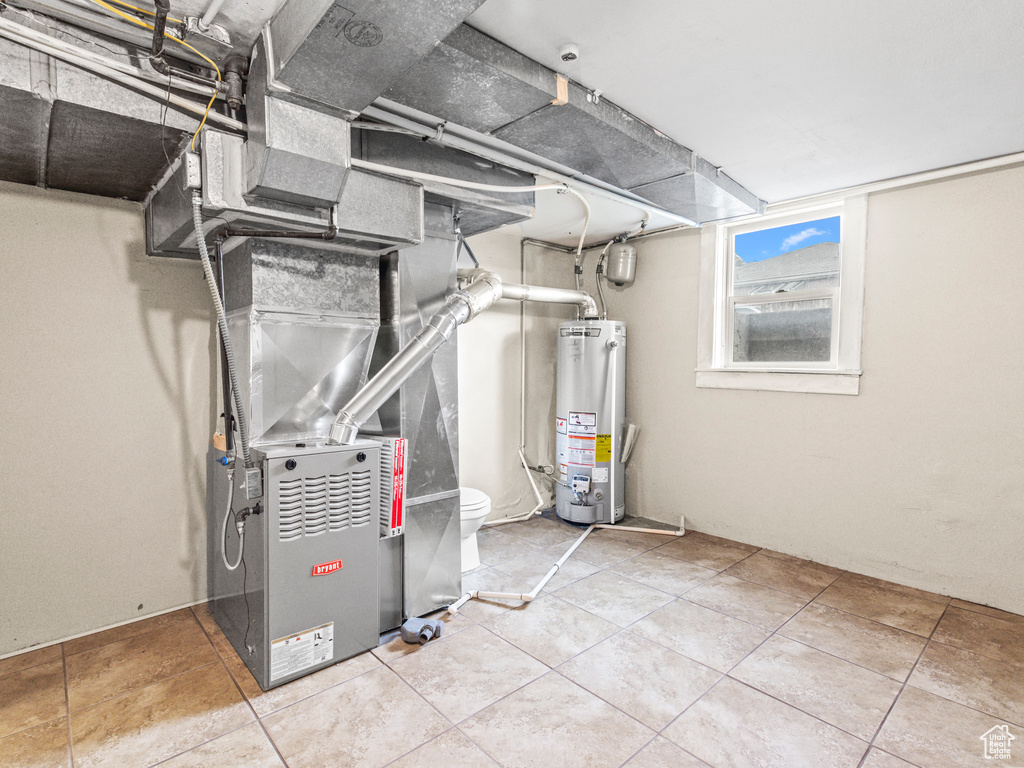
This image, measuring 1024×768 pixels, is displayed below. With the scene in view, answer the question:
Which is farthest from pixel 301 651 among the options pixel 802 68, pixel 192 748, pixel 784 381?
pixel 784 381

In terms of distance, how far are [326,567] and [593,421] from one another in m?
2.22

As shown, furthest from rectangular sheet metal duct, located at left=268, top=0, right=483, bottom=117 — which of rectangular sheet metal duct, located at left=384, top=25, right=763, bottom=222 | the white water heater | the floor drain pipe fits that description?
the white water heater

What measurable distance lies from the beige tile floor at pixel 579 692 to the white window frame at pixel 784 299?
121 centimetres

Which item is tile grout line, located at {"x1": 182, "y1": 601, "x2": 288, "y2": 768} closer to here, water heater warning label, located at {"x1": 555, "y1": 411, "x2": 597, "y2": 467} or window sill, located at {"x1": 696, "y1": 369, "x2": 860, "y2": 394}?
water heater warning label, located at {"x1": 555, "y1": 411, "x2": 597, "y2": 467}

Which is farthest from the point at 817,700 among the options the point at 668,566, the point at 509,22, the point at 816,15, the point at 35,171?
the point at 35,171

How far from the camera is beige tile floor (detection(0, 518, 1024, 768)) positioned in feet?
5.19

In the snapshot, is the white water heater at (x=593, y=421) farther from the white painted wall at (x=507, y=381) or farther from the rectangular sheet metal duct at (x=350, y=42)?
the rectangular sheet metal duct at (x=350, y=42)

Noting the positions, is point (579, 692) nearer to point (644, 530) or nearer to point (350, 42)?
point (644, 530)

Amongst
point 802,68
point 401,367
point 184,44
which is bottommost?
point 401,367

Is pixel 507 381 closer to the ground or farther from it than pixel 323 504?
farther from it

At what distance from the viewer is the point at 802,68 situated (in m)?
1.75

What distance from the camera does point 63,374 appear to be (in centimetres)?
215

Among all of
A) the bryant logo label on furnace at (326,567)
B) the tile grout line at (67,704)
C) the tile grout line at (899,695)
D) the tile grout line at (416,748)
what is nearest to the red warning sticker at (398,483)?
the bryant logo label on furnace at (326,567)

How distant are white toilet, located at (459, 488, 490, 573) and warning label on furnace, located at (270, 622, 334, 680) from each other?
927mm
